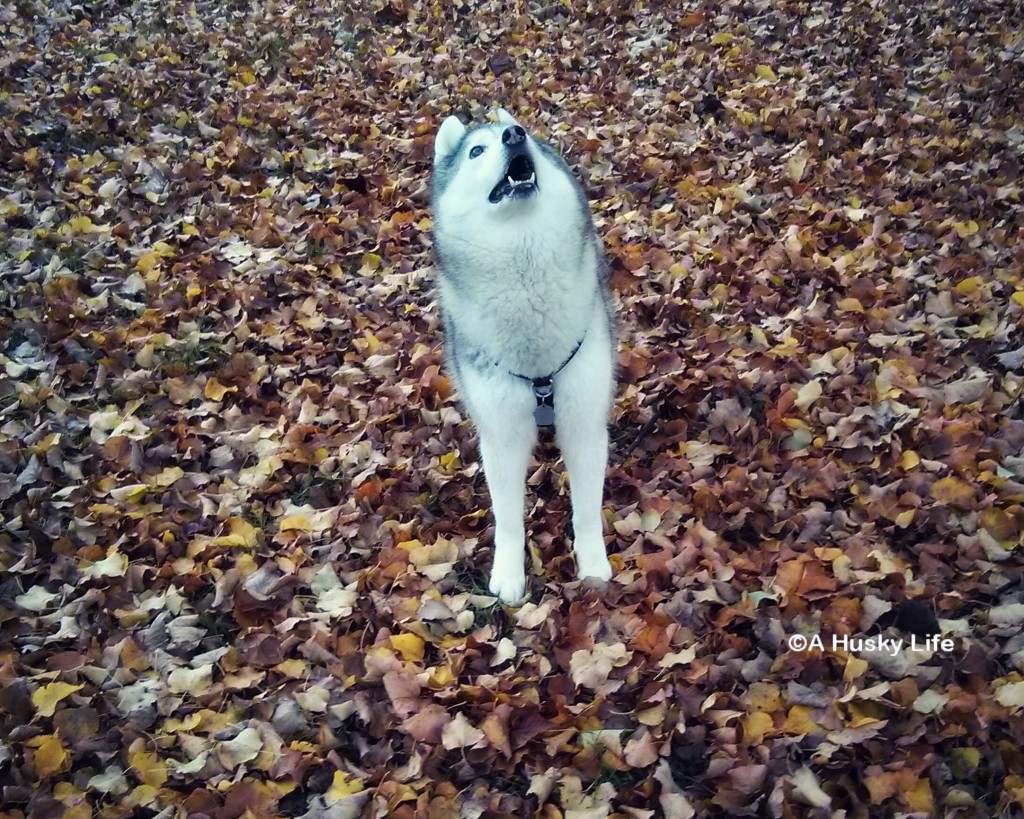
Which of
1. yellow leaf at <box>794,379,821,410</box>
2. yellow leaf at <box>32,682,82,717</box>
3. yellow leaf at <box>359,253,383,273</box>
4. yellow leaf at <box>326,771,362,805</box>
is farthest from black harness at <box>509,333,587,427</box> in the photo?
yellow leaf at <box>359,253,383,273</box>

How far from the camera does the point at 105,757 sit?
2482mm

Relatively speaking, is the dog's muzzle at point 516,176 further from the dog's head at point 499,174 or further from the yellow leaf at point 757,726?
the yellow leaf at point 757,726

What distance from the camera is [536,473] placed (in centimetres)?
352

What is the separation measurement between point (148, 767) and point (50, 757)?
304mm

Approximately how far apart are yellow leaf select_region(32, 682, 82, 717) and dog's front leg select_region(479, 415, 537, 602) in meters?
1.51

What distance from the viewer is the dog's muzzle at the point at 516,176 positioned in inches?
93.3

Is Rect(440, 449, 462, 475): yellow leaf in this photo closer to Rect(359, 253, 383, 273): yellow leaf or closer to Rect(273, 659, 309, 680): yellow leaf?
Rect(273, 659, 309, 680): yellow leaf

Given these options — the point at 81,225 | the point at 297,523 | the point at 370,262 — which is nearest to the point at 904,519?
the point at 297,523

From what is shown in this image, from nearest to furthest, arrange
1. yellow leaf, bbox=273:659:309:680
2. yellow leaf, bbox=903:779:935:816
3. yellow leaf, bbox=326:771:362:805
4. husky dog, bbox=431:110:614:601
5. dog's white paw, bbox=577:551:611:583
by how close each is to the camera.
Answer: yellow leaf, bbox=903:779:935:816
yellow leaf, bbox=326:771:362:805
husky dog, bbox=431:110:614:601
yellow leaf, bbox=273:659:309:680
dog's white paw, bbox=577:551:611:583

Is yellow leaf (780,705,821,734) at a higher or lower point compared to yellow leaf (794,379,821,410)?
lower

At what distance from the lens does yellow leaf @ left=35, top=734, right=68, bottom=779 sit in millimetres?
2424

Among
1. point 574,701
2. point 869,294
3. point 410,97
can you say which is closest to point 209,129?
point 410,97

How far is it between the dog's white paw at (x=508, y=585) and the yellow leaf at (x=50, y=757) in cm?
151

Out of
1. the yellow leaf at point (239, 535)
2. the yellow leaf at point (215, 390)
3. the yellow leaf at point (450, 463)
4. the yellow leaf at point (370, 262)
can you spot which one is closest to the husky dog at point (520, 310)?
the yellow leaf at point (450, 463)
